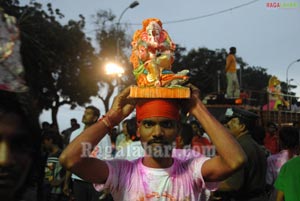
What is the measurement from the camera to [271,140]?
411 inches

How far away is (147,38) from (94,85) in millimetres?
33689

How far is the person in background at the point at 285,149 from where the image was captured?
5664 mm

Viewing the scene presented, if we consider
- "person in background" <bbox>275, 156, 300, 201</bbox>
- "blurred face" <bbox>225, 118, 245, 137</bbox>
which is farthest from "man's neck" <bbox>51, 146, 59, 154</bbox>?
"person in background" <bbox>275, 156, 300, 201</bbox>

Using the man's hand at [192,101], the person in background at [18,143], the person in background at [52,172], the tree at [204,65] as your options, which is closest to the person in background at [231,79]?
the person in background at [52,172]

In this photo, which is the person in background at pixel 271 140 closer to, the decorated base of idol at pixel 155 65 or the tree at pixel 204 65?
the decorated base of idol at pixel 155 65

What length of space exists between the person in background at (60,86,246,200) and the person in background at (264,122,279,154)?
741cm

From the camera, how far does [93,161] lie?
2.89 meters

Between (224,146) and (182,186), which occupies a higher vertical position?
(224,146)

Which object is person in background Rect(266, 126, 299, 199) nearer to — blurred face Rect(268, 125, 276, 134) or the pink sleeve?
the pink sleeve

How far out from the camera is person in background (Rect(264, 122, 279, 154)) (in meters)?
10.1

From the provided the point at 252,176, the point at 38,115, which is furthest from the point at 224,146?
the point at 252,176

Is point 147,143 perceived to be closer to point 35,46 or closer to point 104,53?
point 35,46

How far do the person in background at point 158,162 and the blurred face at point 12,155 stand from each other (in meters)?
1.01

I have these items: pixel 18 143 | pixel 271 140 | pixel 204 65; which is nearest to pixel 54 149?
pixel 271 140
